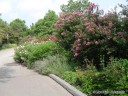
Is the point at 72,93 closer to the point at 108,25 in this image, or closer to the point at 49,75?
the point at 108,25

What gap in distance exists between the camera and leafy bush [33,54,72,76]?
51.2 ft

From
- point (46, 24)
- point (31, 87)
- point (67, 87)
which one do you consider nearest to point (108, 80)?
point (67, 87)

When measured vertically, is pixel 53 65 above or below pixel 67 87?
above

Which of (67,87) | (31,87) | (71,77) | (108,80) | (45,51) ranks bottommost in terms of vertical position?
(31,87)

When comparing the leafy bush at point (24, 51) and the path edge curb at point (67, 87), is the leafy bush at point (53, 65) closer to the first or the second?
the path edge curb at point (67, 87)

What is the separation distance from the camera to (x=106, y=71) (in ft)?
36.1

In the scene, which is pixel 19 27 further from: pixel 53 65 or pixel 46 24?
pixel 53 65

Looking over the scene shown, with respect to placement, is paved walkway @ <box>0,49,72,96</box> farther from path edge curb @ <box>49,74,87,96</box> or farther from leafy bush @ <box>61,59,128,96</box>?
leafy bush @ <box>61,59,128,96</box>

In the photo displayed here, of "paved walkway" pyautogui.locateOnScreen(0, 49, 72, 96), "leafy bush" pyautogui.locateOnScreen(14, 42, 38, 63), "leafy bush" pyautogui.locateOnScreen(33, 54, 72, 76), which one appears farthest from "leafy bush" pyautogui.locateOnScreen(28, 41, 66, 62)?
"leafy bush" pyautogui.locateOnScreen(14, 42, 38, 63)

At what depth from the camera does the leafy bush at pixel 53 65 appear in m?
15.6

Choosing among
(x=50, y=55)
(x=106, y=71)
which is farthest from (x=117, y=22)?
(x=50, y=55)

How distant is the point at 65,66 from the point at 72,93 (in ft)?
14.0

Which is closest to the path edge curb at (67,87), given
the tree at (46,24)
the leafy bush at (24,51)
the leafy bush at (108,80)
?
the leafy bush at (108,80)

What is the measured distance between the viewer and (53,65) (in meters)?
16.5
